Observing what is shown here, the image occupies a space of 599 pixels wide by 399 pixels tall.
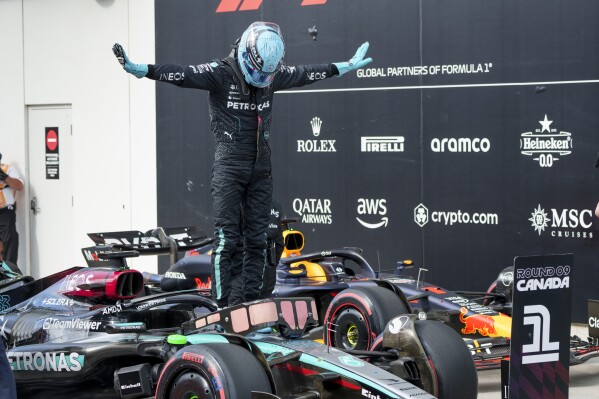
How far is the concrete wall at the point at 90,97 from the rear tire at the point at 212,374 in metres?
8.07

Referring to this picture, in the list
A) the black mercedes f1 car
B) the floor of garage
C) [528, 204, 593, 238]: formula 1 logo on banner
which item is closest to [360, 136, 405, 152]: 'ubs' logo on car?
[528, 204, 593, 238]: formula 1 logo on banner

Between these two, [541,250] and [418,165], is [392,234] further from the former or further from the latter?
[541,250]

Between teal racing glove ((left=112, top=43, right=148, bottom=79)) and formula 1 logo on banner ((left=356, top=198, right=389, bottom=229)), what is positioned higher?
teal racing glove ((left=112, top=43, right=148, bottom=79))

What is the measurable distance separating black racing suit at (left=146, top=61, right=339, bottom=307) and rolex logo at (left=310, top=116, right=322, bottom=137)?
4.67 meters

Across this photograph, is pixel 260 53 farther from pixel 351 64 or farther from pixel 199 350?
pixel 199 350

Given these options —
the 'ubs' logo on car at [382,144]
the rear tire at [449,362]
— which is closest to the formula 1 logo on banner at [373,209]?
the 'ubs' logo on car at [382,144]

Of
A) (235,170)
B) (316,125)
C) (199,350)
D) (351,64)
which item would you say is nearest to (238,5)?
(316,125)

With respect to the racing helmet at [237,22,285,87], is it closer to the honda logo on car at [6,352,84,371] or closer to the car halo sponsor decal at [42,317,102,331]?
the car halo sponsor decal at [42,317,102,331]

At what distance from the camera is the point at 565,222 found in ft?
32.9

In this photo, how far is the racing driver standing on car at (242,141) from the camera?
6852 millimetres

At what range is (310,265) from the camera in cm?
916

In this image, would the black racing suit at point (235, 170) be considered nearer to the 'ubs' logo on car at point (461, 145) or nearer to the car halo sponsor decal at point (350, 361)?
the car halo sponsor decal at point (350, 361)

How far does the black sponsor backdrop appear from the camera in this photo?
32.7ft

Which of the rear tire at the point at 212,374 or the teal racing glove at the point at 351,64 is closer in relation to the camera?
the rear tire at the point at 212,374
